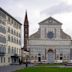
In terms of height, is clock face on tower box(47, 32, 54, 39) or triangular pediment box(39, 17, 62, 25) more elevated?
triangular pediment box(39, 17, 62, 25)

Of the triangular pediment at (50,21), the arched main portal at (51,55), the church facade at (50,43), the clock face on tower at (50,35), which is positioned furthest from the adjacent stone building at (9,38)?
the clock face on tower at (50,35)

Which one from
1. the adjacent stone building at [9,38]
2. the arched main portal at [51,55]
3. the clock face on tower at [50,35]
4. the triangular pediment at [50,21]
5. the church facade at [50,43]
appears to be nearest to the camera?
the adjacent stone building at [9,38]

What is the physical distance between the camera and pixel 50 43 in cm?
10425

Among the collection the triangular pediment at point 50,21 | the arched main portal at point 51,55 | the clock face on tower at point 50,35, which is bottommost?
the arched main portal at point 51,55

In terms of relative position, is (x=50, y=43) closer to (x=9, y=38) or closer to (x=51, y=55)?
(x=51, y=55)

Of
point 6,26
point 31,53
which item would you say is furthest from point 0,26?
point 31,53

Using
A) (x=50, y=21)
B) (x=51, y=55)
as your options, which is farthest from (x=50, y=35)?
(x=51, y=55)

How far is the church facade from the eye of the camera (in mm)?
103188

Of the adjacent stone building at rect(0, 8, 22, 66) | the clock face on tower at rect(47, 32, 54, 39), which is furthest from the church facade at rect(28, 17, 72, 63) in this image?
the adjacent stone building at rect(0, 8, 22, 66)

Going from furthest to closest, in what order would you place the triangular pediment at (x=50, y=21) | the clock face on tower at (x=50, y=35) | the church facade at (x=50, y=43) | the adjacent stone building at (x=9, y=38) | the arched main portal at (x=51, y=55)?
the clock face on tower at (x=50, y=35)
the arched main portal at (x=51, y=55)
the triangular pediment at (x=50, y=21)
the church facade at (x=50, y=43)
the adjacent stone building at (x=9, y=38)

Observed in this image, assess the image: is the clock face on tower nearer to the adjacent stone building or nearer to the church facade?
the church facade

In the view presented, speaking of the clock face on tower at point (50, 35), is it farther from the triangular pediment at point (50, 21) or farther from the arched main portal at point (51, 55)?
the arched main portal at point (51, 55)

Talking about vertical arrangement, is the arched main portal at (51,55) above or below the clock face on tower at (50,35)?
below

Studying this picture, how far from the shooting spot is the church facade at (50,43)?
103 m
